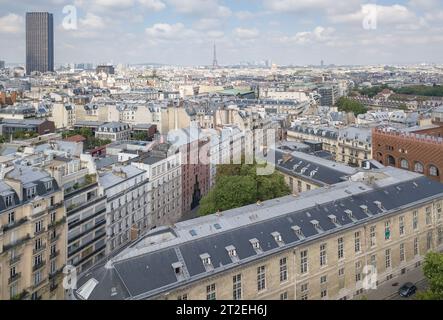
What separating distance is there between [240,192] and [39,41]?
86115 millimetres

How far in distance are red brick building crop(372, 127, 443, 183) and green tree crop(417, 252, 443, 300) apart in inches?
572

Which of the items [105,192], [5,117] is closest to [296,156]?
[105,192]

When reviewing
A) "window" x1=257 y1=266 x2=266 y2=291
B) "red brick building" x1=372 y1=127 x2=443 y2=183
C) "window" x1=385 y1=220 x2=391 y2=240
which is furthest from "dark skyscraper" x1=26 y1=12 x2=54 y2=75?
"window" x1=257 y1=266 x2=266 y2=291

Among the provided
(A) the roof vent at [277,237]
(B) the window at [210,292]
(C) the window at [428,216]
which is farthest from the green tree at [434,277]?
(C) the window at [428,216]

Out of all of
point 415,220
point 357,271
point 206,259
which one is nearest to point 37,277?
point 206,259

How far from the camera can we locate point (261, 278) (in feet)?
44.2

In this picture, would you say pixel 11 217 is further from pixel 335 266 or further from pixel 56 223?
pixel 335 266

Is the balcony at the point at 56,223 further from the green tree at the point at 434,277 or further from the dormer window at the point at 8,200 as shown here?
the green tree at the point at 434,277

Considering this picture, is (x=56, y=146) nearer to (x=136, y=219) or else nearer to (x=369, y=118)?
(x=136, y=219)

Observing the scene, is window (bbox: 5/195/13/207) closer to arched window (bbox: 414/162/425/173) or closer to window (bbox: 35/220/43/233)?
window (bbox: 35/220/43/233)

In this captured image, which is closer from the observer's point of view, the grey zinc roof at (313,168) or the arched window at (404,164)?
the grey zinc roof at (313,168)

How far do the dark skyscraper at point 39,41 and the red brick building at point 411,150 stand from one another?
228 ft

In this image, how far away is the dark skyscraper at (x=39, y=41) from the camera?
8462cm

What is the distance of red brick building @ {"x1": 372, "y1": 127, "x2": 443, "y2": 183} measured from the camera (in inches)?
1021
